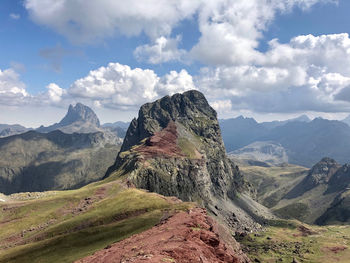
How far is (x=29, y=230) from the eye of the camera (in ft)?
357

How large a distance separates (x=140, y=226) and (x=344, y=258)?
192 metres

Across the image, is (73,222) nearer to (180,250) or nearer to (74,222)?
(74,222)

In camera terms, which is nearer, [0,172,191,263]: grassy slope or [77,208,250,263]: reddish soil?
[77,208,250,263]: reddish soil

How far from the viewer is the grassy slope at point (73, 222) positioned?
80.1 metres

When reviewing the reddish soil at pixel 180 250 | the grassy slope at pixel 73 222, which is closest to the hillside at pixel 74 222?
the grassy slope at pixel 73 222

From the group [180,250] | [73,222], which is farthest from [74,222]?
[180,250]

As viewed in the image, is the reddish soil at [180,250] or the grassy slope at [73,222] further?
the grassy slope at [73,222]

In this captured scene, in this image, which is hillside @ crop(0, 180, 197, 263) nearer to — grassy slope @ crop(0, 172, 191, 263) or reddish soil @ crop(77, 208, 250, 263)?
grassy slope @ crop(0, 172, 191, 263)

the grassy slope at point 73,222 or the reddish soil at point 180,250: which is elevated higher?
the reddish soil at point 180,250

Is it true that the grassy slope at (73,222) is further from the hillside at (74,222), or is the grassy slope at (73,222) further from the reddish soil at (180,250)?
the reddish soil at (180,250)

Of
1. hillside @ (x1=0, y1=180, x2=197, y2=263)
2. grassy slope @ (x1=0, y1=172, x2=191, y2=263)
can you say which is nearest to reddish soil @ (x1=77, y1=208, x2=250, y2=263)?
Result: hillside @ (x1=0, y1=180, x2=197, y2=263)

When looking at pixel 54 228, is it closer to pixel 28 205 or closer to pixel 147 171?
pixel 28 205

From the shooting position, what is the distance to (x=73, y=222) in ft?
347

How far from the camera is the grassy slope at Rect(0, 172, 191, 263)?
80062 mm
